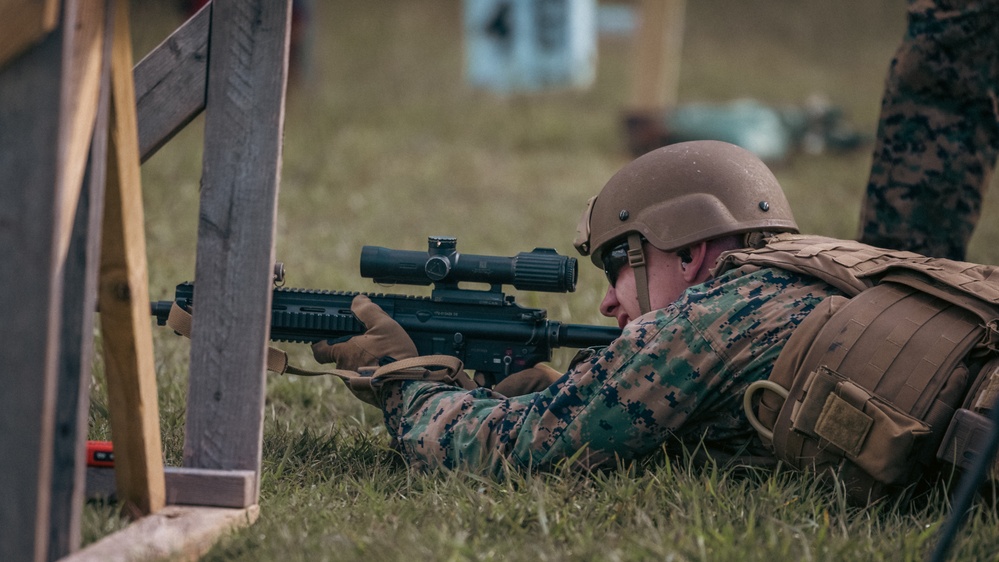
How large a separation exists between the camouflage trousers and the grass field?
1.45m

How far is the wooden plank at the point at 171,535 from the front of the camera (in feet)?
7.54

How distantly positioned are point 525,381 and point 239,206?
49.5 inches

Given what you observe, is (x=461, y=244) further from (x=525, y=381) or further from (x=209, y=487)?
(x=209, y=487)

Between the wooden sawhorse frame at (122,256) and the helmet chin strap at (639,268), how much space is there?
45.1 inches

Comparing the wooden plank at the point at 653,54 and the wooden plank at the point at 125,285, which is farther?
the wooden plank at the point at 653,54

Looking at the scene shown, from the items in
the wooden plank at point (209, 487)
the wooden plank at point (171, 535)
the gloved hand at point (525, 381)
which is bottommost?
the wooden plank at point (171, 535)

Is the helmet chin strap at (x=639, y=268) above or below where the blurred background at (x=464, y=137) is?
below

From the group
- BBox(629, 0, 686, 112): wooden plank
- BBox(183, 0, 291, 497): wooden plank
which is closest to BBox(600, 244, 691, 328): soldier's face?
BBox(183, 0, 291, 497): wooden plank

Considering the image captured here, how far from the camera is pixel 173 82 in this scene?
113 inches

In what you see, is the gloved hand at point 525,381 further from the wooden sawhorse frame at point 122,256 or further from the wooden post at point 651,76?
the wooden post at point 651,76

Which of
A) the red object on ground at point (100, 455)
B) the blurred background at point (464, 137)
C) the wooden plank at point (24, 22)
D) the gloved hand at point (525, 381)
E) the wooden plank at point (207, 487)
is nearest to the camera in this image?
the wooden plank at point (24, 22)

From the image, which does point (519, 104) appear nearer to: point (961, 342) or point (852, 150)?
point (852, 150)

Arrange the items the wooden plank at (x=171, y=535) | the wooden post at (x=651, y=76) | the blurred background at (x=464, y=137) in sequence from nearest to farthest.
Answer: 1. the wooden plank at (x=171, y=535)
2. the blurred background at (x=464, y=137)
3. the wooden post at (x=651, y=76)

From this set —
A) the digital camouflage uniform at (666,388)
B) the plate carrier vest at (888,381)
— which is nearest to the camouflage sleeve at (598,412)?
the digital camouflage uniform at (666,388)
